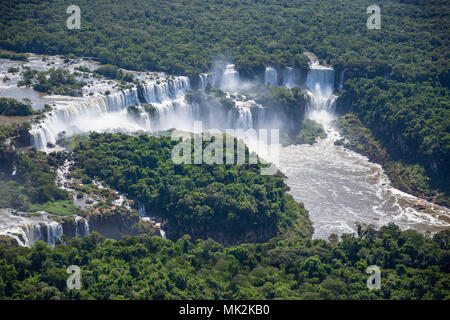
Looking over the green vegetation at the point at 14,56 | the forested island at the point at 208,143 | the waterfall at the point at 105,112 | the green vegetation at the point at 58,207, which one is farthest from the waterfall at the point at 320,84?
the green vegetation at the point at 58,207

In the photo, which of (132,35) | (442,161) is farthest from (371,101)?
(132,35)

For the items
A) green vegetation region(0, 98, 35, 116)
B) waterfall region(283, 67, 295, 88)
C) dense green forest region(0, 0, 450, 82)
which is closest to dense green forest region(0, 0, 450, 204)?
dense green forest region(0, 0, 450, 82)

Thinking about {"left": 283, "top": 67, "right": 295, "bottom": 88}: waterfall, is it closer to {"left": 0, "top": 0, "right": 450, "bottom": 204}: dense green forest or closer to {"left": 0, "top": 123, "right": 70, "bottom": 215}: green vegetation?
{"left": 0, "top": 0, "right": 450, "bottom": 204}: dense green forest

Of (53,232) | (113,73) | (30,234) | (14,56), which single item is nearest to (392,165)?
(113,73)

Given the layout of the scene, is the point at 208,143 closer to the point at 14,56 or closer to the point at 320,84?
the point at 320,84

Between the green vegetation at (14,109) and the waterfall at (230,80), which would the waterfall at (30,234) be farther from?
the waterfall at (230,80)
